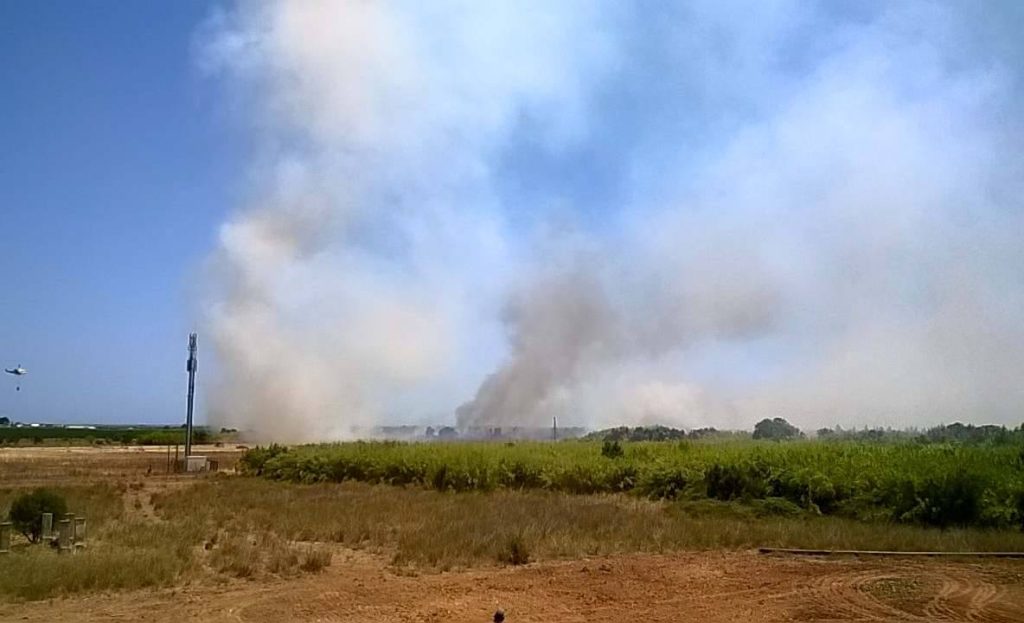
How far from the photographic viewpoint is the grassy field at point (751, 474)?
856 inches

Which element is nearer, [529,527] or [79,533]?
[79,533]

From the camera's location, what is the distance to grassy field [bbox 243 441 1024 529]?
21.7 metres

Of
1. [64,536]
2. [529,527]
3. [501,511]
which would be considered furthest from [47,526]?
[501,511]

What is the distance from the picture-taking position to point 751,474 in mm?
27453

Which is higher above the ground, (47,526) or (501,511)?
(47,526)

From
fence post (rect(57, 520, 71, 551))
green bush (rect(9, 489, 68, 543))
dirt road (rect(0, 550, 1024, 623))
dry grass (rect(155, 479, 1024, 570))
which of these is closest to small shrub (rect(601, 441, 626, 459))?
dry grass (rect(155, 479, 1024, 570))

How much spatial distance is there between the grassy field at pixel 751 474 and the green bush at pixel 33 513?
16262 mm

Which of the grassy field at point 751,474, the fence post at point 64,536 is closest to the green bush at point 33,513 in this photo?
the fence post at point 64,536

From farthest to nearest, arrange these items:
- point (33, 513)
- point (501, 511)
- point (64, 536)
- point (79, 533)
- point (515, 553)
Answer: point (501, 511)
point (33, 513)
point (79, 533)
point (64, 536)
point (515, 553)

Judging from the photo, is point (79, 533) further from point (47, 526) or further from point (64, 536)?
point (64, 536)

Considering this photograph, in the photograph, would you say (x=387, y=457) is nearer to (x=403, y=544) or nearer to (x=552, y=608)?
(x=403, y=544)

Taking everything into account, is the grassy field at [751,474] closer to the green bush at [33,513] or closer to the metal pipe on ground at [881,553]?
the metal pipe on ground at [881,553]

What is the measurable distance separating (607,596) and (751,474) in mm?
15172

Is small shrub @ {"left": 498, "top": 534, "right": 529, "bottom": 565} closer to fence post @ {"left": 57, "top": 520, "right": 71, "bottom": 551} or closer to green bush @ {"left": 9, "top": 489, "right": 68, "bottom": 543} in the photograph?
A: fence post @ {"left": 57, "top": 520, "right": 71, "bottom": 551}
